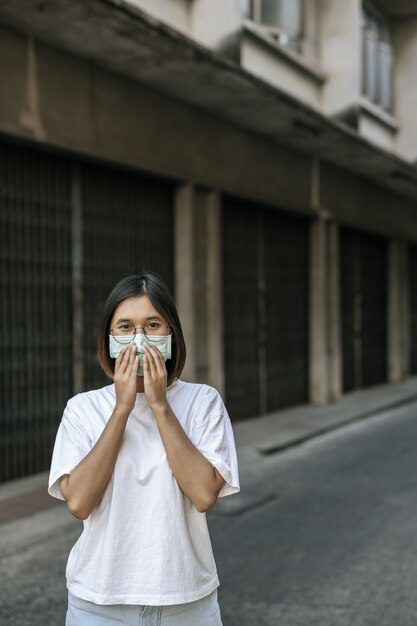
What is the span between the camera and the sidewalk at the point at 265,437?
7383mm

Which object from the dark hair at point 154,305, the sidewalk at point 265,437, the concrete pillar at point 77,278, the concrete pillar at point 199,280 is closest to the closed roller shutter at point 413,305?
the sidewalk at point 265,437

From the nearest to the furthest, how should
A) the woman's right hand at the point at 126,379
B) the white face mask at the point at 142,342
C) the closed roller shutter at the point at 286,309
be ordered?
the woman's right hand at the point at 126,379
the white face mask at the point at 142,342
the closed roller shutter at the point at 286,309

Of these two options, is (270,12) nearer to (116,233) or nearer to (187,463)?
(116,233)

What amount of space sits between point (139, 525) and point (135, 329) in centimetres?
50

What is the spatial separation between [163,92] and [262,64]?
273 centimetres

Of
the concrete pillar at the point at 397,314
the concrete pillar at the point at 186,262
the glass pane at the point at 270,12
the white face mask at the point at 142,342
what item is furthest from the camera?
the concrete pillar at the point at 397,314

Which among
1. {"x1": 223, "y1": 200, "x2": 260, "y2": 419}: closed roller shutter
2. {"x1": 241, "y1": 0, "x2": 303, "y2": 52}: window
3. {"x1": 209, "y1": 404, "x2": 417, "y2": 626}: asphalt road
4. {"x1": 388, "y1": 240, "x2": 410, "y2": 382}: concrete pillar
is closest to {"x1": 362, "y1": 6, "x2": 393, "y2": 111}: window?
{"x1": 241, "y1": 0, "x2": 303, "y2": 52}: window

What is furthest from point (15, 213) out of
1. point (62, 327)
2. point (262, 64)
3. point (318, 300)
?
point (318, 300)

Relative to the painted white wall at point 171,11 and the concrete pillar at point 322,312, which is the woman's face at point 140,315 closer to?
the painted white wall at point 171,11

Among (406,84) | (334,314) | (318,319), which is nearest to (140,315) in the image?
(318,319)

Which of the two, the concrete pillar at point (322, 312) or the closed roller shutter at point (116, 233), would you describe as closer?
the closed roller shutter at point (116, 233)

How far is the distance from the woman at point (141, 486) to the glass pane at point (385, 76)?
16526 mm

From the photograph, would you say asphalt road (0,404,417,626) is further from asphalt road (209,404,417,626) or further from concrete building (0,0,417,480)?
concrete building (0,0,417,480)

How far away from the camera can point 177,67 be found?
29.9 feet
